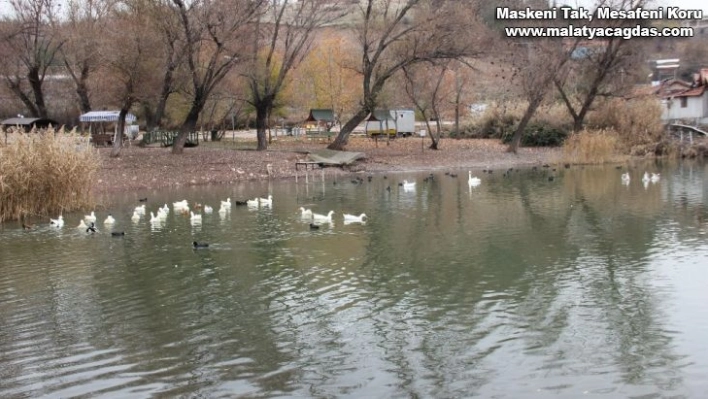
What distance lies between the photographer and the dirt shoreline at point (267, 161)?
1508 inches

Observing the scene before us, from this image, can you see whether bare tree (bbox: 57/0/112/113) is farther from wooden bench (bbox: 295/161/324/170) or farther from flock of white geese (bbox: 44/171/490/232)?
flock of white geese (bbox: 44/171/490/232)

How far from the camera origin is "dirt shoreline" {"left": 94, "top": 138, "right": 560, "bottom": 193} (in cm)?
3831

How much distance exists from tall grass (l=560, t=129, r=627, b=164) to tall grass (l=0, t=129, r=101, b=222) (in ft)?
99.5

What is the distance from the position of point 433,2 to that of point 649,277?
36923 millimetres

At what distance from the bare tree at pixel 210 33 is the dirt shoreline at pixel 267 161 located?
10.1ft

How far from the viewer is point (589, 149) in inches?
1788

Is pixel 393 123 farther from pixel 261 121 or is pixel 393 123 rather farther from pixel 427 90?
pixel 261 121

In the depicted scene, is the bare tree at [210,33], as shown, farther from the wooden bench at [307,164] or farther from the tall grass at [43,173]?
the tall grass at [43,173]

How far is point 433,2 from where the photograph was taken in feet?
159

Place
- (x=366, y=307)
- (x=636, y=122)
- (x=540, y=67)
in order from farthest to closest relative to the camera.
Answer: (x=540, y=67)
(x=636, y=122)
(x=366, y=307)

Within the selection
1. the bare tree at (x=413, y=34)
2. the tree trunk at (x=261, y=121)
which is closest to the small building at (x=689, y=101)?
the bare tree at (x=413, y=34)

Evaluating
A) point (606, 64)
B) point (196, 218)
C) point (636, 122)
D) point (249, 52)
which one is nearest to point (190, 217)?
point (196, 218)

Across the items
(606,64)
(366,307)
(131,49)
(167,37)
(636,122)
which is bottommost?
(366,307)

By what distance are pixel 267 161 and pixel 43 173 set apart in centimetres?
2043
